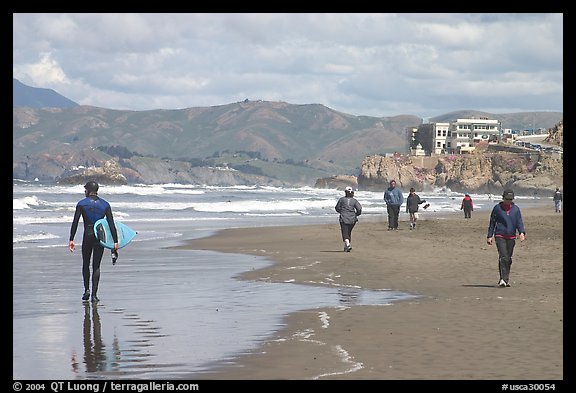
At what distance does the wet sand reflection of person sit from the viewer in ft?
31.2

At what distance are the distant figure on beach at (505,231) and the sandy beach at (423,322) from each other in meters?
0.35

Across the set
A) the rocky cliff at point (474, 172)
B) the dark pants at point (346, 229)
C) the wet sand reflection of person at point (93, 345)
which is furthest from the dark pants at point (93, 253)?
the rocky cliff at point (474, 172)

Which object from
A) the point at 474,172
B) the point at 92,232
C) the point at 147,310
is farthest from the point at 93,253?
the point at 474,172

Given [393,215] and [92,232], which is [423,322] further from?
[393,215]

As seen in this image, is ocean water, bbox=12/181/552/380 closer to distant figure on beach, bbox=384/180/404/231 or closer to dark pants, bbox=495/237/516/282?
dark pants, bbox=495/237/516/282

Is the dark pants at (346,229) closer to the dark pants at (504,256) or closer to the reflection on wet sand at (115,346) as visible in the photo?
the dark pants at (504,256)

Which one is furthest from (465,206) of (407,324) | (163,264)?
(407,324)

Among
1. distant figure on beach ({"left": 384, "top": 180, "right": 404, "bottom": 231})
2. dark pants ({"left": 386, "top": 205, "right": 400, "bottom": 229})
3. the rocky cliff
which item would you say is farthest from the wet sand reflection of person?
the rocky cliff

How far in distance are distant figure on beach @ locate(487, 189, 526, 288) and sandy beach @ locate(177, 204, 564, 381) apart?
35cm

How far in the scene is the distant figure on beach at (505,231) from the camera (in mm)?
16281

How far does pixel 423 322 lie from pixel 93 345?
4275 millimetres

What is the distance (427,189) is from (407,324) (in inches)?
6697

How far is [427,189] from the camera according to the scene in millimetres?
180250
